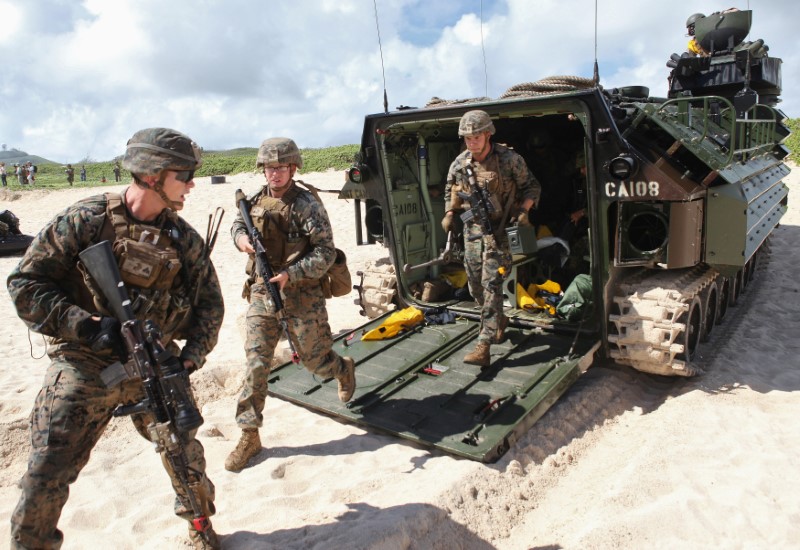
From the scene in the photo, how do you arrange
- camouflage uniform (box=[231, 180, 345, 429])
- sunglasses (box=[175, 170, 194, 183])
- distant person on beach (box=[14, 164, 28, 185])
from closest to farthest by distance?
sunglasses (box=[175, 170, 194, 183]), camouflage uniform (box=[231, 180, 345, 429]), distant person on beach (box=[14, 164, 28, 185])

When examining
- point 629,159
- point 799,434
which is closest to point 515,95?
point 629,159

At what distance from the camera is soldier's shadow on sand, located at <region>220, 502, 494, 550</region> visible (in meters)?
3.22

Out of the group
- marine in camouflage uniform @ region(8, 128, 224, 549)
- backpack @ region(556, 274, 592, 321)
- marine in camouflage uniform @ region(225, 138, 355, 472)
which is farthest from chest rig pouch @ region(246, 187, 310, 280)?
backpack @ region(556, 274, 592, 321)

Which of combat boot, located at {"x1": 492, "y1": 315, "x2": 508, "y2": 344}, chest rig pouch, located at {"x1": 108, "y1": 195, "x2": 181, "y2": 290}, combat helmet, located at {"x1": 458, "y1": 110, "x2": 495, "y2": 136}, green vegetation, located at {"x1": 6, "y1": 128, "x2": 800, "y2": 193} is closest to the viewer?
chest rig pouch, located at {"x1": 108, "y1": 195, "x2": 181, "y2": 290}

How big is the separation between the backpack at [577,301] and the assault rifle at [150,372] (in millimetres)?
3809

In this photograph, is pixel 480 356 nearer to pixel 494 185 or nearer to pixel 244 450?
pixel 494 185

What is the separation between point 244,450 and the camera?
416cm

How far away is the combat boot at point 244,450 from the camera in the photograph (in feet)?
13.5

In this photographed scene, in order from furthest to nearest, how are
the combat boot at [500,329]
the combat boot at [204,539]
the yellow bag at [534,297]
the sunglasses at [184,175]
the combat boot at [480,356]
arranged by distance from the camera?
the yellow bag at [534,297] < the combat boot at [500,329] < the combat boot at [480,356] < the combat boot at [204,539] < the sunglasses at [184,175]

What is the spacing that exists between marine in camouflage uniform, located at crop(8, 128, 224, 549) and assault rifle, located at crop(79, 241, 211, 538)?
0.08 m

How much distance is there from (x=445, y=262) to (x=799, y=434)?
355 centimetres

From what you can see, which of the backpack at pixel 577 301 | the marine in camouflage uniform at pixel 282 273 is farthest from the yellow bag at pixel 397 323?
the marine in camouflage uniform at pixel 282 273

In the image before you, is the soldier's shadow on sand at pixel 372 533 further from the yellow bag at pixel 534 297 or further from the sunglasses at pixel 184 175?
the yellow bag at pixel 534 297

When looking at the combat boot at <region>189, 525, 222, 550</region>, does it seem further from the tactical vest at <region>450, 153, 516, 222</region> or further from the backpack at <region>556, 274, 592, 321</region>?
the backpack at <region>556, 274, 592, 321</region>
